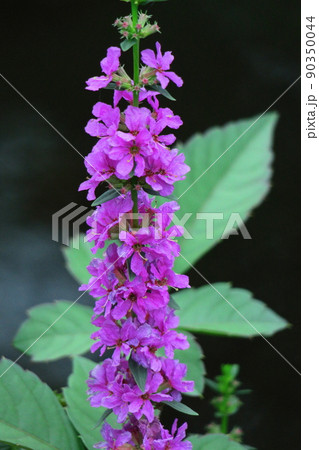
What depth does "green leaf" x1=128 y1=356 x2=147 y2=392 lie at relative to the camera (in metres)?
0.81

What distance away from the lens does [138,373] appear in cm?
83

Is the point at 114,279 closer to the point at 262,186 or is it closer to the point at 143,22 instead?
the point at 143,22

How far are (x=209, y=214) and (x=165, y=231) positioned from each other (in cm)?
39

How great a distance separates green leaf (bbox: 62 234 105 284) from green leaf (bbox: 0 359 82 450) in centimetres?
24

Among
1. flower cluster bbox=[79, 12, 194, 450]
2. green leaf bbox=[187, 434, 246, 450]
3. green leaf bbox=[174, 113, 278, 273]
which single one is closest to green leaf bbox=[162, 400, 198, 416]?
flower cluster bbox=[79, 12, 194, 450]

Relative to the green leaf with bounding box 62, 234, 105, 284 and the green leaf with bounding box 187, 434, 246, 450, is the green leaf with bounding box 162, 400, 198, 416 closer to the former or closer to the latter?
the green leaf with bounding box 187, 434, 246, 450

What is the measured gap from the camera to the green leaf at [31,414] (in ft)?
2.98

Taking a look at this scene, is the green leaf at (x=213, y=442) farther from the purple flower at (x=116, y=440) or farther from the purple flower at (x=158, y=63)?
the purple flower at (x=158, y=63)

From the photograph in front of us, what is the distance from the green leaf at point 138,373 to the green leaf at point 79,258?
0.33m

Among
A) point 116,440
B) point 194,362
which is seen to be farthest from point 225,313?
point 116,440

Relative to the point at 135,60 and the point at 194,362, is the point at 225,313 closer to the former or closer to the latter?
the point at 194,362

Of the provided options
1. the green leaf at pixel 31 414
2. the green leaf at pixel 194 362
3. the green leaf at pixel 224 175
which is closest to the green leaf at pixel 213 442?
→ the green leaf at pixel 194 362

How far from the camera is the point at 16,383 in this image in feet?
3.10

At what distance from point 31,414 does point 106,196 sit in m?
0.36
